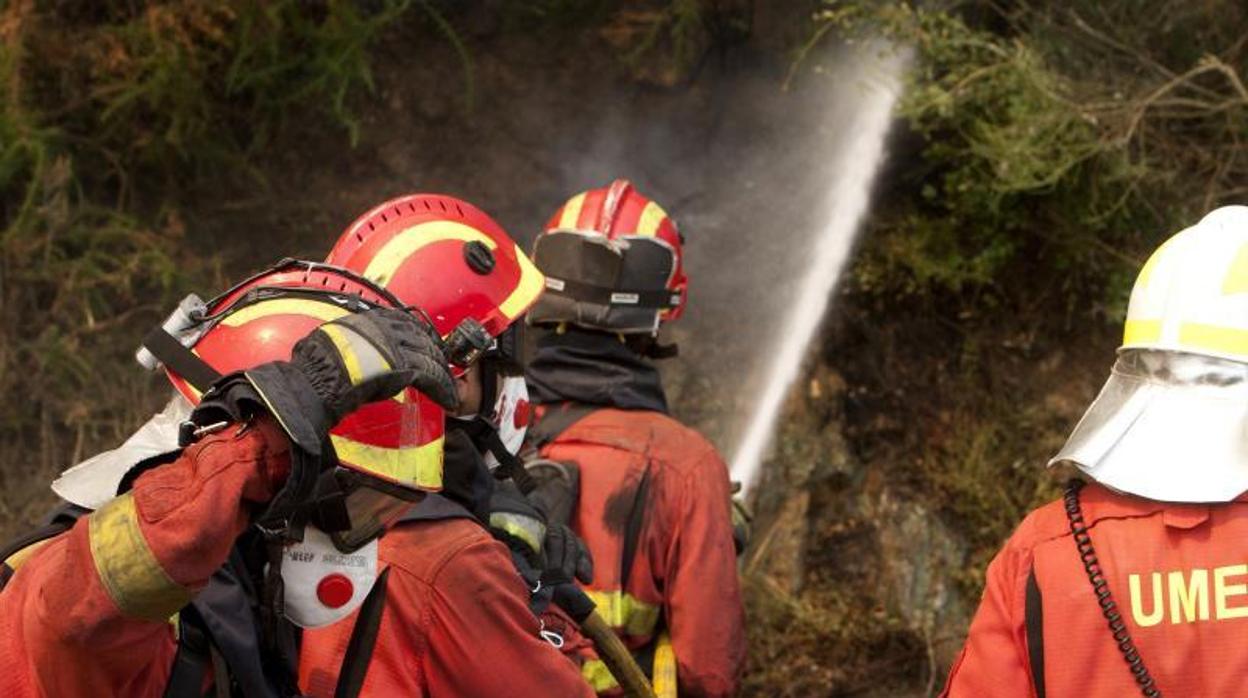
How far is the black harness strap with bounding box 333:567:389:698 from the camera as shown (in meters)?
2.51

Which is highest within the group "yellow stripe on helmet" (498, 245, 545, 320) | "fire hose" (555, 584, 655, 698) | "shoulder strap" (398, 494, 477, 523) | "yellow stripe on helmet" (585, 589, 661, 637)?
"yellow stripe on helmet" (498, 245, 545, 320)

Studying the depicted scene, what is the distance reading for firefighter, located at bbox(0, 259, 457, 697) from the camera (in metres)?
1.88

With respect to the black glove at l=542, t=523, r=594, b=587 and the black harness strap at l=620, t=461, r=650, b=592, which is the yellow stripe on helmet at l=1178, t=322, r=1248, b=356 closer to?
the black glove at l=542, t=523, r=594, b=587

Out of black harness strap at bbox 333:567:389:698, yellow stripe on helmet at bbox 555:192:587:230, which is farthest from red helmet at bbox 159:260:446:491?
yellow stripe on helmet at bbox 555:192:587:230

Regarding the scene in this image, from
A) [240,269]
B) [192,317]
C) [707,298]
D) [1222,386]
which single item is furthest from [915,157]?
[192,317]

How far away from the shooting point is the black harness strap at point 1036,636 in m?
2.58

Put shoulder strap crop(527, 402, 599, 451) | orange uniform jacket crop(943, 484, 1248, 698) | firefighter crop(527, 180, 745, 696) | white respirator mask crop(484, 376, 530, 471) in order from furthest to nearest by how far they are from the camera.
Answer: shoulder strap crop(527, 402, 599, 451), firefighter crop(527, 180, 745, 696), white respirator mask crop(484, 376, 530, 471), orange uniform jacket crop(943, 484, 1248, 698)

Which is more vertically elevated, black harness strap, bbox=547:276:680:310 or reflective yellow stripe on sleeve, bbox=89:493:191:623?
black harness strap, bbox=547:276:680:310

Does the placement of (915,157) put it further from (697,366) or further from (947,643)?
(947,643)

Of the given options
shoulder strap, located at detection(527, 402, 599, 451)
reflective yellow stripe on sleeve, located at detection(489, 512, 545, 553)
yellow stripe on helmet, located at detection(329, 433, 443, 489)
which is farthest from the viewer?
shoulder strap, located at detection(527, 402, 599, 451)

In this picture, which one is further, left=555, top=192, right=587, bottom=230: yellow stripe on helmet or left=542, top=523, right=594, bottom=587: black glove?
left=555, top=192, right=587, bottom=230: yellow stripe on helmet

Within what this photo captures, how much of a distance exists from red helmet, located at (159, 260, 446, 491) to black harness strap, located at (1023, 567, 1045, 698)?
1.07m

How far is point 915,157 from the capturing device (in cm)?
700

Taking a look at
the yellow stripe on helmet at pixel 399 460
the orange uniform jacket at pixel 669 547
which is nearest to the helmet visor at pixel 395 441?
the yellow stripe on helmet at pixel 399 460
